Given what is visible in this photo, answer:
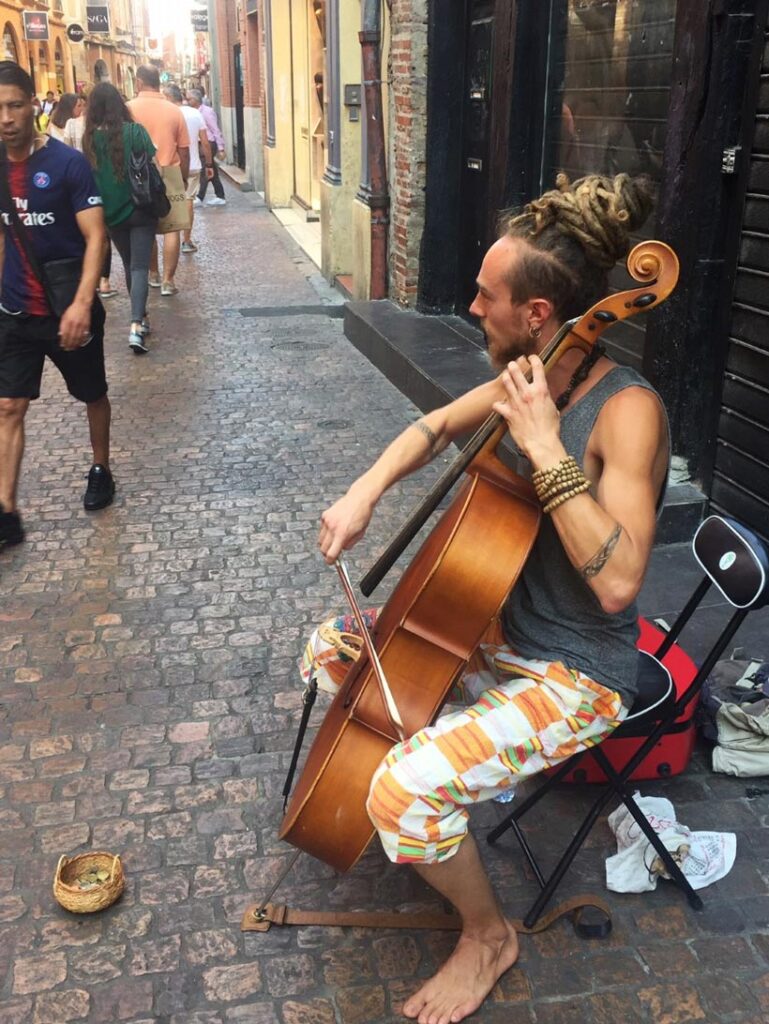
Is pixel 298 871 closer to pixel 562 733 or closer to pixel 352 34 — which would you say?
pixel 562 733

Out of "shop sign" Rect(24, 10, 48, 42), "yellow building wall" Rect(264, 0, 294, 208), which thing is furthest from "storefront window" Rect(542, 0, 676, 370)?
"shop sign" Rect(24, 10, 48, 42)

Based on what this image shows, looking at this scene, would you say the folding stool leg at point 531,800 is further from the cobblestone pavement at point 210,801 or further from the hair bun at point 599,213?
the hair bun at point 599,213

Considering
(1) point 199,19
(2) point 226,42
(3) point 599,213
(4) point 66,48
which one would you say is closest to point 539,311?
(3) point 599,213

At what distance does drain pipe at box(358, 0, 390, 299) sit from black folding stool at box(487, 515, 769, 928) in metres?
6.25

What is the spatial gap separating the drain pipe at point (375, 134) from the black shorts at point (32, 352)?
3921 mm

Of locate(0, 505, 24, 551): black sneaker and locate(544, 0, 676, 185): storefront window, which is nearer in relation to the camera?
locate(0, 505, 24, 551): black sneaker

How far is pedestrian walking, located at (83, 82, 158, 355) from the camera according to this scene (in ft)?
25.5

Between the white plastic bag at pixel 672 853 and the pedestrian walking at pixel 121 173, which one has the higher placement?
the pedestrian walking at pixel 121 173

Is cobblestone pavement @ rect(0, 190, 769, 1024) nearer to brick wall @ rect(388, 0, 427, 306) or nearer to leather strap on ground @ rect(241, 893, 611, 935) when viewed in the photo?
leather strap on ground @ rect(241, 893, 611, 935)

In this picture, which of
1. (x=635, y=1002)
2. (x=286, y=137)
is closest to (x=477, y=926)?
(x=635, y=1002)

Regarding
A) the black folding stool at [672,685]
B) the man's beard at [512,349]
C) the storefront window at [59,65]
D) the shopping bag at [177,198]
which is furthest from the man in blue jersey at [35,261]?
the storefront window at [59,65]

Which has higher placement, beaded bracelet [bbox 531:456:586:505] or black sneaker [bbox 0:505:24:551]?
beaded bracelet [bbox 531:456:586:505]

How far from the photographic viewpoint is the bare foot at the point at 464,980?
2.26 m

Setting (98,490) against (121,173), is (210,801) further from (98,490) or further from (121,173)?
(121,173)
